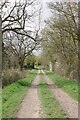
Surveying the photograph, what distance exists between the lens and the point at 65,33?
44500 mm

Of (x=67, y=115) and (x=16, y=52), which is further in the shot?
(x=16, y=52)

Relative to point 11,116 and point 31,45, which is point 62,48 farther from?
point 11,116

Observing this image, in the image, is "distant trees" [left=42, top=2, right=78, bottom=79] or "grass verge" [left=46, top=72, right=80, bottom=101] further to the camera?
"distant trees" [left=42, top=2, right=78, bottom=79]

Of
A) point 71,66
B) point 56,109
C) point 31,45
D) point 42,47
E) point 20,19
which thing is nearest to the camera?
point 56,109

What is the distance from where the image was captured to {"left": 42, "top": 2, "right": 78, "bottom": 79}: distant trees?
3769 cm

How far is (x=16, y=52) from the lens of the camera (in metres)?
69.8

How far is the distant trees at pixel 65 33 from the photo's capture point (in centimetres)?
3769

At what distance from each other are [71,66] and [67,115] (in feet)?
118

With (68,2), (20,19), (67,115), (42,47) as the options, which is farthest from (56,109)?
(42,47)

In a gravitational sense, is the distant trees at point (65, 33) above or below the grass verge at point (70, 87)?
above

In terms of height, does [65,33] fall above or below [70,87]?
above

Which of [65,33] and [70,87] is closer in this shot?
[70,87]

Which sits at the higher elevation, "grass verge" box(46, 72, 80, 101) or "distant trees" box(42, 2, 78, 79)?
"distant trees" box(42, 2, 78, 79)

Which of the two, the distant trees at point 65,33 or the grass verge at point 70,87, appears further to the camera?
the distant trees at point 65,33
